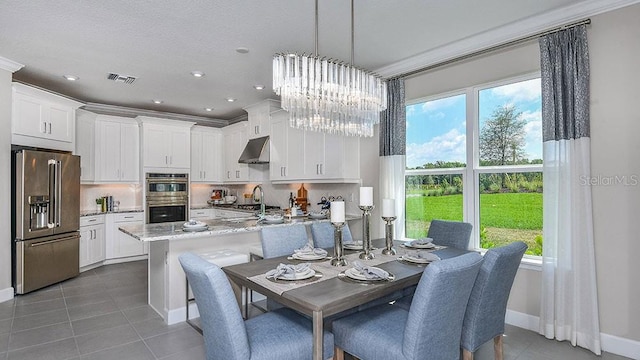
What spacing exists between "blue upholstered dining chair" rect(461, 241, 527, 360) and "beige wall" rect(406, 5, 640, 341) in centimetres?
119

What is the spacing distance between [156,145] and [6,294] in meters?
3.07

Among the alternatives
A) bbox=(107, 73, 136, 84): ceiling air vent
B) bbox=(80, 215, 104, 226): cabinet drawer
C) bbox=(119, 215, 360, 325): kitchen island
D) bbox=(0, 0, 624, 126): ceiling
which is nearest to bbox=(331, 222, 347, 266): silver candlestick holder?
bbox=(119, 215, 360, 325): kitchen island

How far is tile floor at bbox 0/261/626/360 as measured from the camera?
267cm

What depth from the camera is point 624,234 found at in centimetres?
263

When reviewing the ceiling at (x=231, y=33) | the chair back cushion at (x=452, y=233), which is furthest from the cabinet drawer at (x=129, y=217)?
the chair back cushion at (x=452, y=233)

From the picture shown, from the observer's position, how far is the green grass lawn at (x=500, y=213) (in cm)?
326

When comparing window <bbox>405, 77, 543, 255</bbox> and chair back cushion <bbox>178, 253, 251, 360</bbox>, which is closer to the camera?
chair back cushion <bbox>178, 253, 251, 360</bbox>

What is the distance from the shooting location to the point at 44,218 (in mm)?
4289

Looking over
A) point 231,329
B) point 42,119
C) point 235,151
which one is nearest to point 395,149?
point 231,329

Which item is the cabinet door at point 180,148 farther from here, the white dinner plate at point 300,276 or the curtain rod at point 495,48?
the white dinner plate at point 300,276

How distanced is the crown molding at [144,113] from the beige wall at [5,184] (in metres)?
1.42

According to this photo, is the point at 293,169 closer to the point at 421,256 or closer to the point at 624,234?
the point at 421,256

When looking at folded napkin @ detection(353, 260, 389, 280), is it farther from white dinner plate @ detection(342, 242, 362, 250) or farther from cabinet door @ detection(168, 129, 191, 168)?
cabinet door @ detection(168, 129, 191, 168)

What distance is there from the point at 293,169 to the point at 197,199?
3.11 meters
